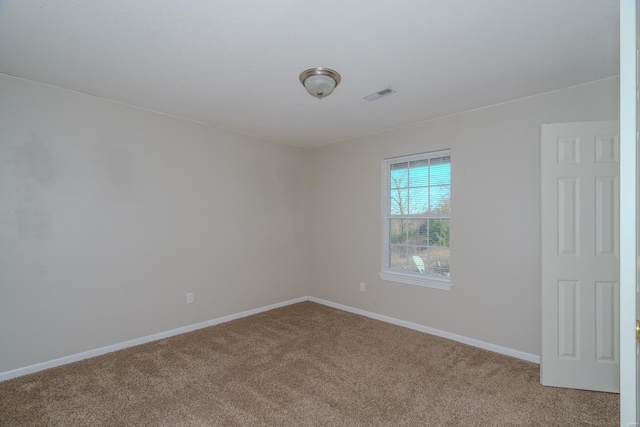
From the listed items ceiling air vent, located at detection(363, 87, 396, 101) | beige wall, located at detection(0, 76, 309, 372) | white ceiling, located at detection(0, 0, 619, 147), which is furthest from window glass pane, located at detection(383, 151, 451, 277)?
beige wall, located at detection(0, 76, 309, 372)

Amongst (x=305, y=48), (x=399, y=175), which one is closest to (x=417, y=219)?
(x=399, y=175)

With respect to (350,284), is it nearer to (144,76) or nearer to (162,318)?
(162,318)

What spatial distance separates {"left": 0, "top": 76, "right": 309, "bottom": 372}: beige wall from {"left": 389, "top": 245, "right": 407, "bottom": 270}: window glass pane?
68.0 inches

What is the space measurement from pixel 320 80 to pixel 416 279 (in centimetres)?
258

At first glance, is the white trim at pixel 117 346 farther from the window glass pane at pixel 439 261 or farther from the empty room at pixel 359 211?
the window glass pane at pixel 439 261

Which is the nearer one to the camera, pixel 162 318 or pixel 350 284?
pixel 162 318

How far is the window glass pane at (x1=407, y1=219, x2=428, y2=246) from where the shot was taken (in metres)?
3.88

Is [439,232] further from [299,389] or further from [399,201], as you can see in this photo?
[299,389]

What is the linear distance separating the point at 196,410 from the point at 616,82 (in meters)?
4.16

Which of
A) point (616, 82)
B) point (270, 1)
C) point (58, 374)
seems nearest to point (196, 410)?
point (58, 374)

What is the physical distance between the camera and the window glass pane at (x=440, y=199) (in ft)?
12.0

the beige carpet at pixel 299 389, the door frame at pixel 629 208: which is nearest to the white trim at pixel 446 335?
the beige carpet at pixel 299 389

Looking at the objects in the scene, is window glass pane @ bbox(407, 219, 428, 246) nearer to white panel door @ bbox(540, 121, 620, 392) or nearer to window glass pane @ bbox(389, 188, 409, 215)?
window glass pane @ bbox(389, 188, 409, 215)

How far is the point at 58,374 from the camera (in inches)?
106
